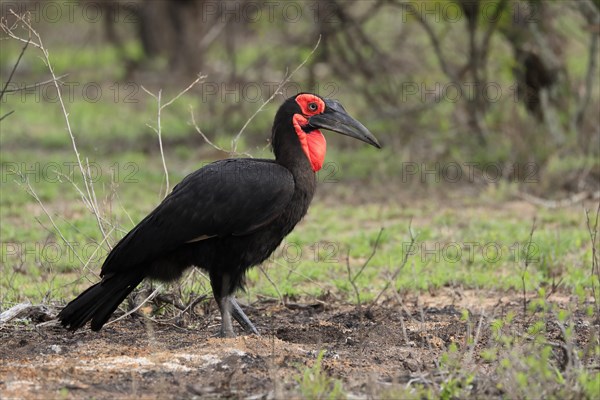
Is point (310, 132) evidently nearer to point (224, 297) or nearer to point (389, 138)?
point (224, 297)

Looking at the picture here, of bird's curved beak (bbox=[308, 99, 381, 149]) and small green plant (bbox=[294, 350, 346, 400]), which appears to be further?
bird's curved beak (bbox=[308, 99, 381, 149])

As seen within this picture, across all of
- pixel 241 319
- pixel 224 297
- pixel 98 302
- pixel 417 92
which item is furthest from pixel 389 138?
pixel 98 302

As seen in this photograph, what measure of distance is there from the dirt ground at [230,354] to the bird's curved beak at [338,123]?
1065 mm

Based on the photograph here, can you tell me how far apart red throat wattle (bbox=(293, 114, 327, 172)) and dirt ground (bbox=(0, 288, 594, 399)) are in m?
0.93

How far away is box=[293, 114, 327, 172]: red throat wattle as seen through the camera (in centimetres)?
576

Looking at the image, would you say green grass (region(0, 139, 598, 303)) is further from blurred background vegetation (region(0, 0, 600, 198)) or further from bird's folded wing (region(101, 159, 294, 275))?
blurred background vegetation (region(0, 0, 600, 198))

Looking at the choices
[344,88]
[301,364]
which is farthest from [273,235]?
[344,88]

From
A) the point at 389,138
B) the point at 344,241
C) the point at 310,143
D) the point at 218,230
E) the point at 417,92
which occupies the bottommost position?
the point at 344,241

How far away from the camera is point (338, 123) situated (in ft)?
19.1

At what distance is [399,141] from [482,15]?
1718 millimetres

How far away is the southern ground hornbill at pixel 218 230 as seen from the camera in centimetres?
535

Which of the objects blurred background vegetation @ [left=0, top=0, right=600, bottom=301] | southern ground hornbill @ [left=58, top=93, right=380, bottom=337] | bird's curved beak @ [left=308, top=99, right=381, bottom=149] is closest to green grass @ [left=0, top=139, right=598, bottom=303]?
blurred background vegetation @ [left=0, top=0, right=600, bottom=301]

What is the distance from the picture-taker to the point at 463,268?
7.57 m

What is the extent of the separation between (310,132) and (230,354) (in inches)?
59.0
